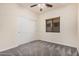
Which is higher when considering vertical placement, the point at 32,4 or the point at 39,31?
the point at 32,4

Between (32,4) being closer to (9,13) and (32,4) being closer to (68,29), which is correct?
(9,13)

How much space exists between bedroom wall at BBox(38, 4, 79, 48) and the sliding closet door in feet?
0.42

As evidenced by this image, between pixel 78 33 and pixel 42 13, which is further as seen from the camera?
pixel 42 13

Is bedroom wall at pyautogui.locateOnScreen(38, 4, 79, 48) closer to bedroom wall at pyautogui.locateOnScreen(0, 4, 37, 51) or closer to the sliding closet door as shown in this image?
the sliding closet door

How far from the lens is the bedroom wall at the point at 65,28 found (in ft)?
4.99

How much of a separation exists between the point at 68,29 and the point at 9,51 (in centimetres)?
106

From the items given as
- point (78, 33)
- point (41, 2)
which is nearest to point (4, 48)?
point (41, 2)

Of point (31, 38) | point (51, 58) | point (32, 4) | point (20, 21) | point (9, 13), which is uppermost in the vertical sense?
point (32, 4)

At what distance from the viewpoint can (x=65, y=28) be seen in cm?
155

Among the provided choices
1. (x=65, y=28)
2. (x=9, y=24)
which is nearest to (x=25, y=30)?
(x=9, y=24)

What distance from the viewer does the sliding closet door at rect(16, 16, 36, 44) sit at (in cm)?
153

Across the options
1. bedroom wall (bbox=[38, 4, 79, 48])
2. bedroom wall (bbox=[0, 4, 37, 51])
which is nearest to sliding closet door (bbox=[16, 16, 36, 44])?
bedroom wall (bbox=[0, 4, 37, 51])

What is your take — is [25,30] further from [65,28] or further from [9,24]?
[65,28]

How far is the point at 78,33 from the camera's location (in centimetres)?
Result: 151
